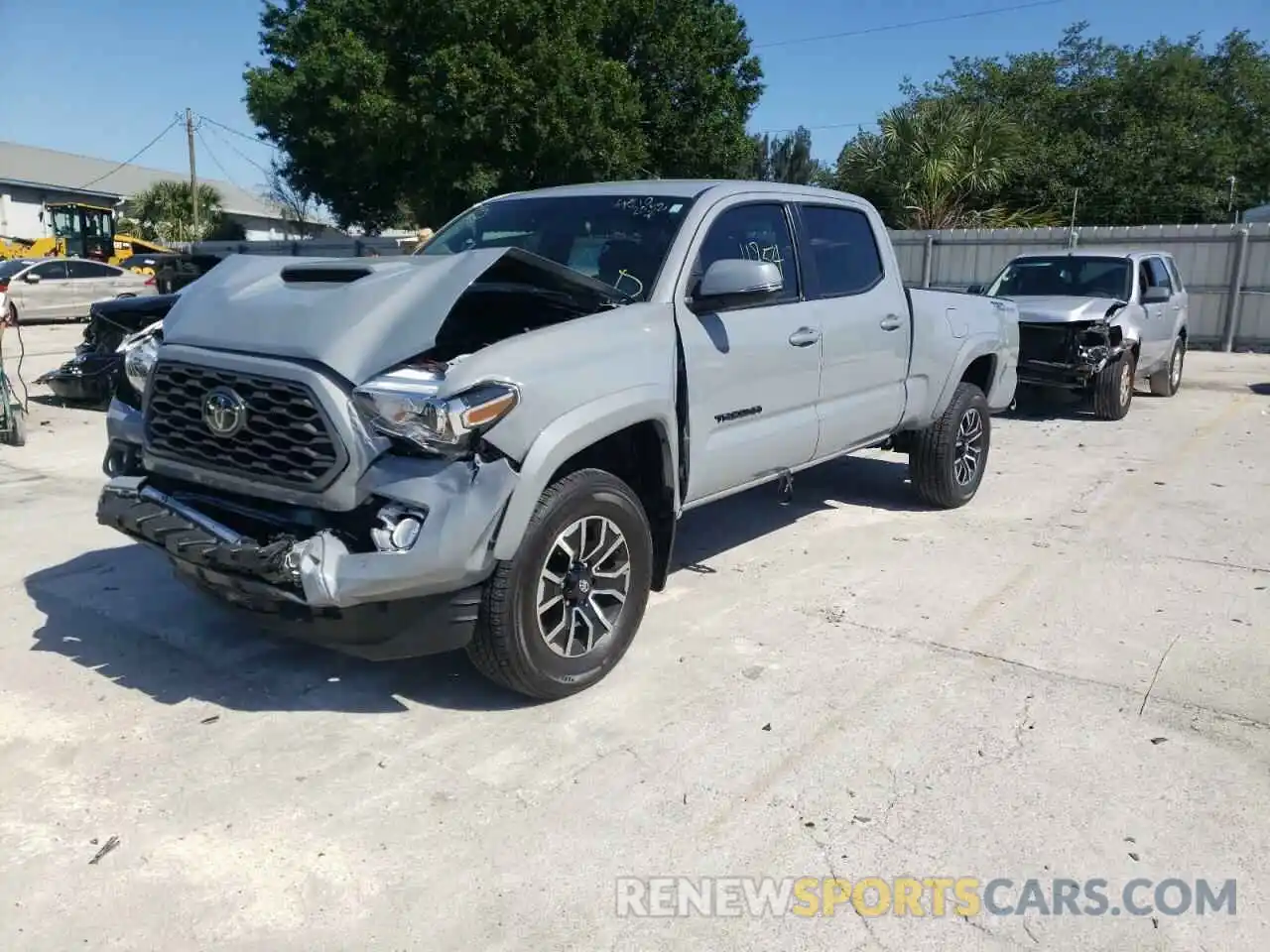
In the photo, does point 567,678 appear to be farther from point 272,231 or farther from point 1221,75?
point 272,231

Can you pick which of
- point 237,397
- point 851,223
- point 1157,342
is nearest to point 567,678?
point 237,397

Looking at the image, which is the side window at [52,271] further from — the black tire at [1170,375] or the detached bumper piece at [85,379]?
the black tire at [1170,375]

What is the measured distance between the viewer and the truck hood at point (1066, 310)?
10375 mm

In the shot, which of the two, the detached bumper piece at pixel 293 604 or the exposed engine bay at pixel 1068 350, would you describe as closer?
the detached bumper piece at pixel 293 604

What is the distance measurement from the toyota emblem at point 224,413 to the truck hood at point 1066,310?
8.94m

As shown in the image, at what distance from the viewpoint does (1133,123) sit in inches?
1345

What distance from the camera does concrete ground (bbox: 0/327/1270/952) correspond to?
271cm

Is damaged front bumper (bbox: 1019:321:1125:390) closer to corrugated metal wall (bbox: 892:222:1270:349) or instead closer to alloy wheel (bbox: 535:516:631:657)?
corrugated metal wall (bbox: 892:222:1270:349)

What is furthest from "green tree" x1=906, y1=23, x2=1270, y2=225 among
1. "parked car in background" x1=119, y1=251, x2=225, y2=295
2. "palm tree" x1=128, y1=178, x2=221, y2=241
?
"palm tree" x1=128, y1=178, x2=221, y2=241

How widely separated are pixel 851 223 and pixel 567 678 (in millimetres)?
3304

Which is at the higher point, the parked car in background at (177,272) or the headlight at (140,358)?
the parked car in background at (177,272)

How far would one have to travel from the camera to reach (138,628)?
4.53 m

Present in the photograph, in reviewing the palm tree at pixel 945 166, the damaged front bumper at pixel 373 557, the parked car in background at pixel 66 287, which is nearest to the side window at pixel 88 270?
the parked car in background at pixel 66 287

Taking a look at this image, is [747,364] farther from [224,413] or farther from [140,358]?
[140,358]
